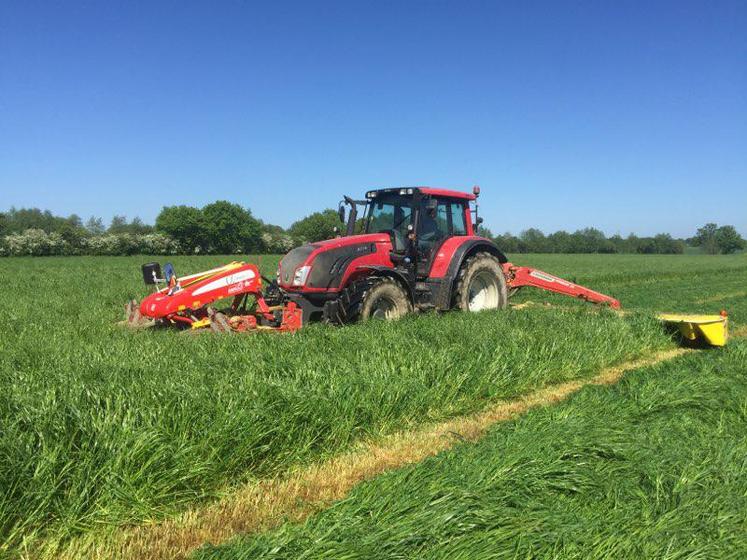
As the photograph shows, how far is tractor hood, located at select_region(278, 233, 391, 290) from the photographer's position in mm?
7262

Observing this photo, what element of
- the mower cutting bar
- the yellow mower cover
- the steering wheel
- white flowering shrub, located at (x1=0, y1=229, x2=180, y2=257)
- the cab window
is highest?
white flowering shrub, located at (x1=0, y1=229, x2=180, y2=257)

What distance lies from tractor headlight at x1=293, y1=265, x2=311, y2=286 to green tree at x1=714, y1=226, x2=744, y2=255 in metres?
126

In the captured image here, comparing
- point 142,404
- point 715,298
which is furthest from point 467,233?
point 715,298

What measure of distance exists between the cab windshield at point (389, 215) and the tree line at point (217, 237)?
0.82 meters

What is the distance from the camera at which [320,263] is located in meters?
7.30

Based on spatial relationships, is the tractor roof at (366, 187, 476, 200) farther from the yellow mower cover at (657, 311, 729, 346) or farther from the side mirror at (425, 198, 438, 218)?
the yellow mower cover at (657, 311, 729, 346)

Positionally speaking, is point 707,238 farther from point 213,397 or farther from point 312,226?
point 213,397

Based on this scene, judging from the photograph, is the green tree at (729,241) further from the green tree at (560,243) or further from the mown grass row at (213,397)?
the mown grass row at (213,397)

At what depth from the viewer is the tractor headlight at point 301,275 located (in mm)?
7238

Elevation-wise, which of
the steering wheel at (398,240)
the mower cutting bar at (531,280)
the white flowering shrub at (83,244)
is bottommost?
the mower cutting bar at (531,280)

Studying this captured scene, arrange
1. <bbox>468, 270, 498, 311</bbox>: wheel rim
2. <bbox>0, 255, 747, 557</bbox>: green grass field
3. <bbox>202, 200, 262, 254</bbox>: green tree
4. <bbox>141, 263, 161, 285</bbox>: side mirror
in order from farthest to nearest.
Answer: <bbox>202, 200, 262, 254</bbox>: green tree < <bbox>468, 270, 498, 311</bbox>: wheel rim < <bbox>141, 263, 161, 285</bbox>: side mirror < <bbox>0, 255, 747, 557</bbox>: green grass field

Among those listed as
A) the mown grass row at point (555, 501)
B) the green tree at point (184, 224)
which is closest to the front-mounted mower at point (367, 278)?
the mown grass row at point (555, 501)

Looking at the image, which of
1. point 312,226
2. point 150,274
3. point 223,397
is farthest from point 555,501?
point 312,226

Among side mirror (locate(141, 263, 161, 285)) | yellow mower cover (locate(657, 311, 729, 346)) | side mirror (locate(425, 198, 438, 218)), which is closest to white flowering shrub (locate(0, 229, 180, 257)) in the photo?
side mirror (locate(141, 263, 161, 285))
